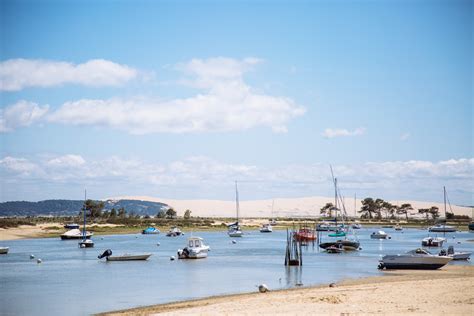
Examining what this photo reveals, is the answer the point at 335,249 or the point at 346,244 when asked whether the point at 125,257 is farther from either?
the point at 346,244

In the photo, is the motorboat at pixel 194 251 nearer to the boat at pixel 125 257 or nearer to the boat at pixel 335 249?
the boat at pixel 125 257

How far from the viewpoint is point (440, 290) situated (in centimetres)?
3553

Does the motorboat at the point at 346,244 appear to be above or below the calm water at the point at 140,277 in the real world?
above

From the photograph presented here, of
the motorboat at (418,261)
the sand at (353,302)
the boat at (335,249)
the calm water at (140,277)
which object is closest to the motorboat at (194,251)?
the calm water at (140,277)

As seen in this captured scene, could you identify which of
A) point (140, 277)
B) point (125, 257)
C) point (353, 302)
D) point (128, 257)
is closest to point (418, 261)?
point (140, 277)

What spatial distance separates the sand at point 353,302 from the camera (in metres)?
29.2

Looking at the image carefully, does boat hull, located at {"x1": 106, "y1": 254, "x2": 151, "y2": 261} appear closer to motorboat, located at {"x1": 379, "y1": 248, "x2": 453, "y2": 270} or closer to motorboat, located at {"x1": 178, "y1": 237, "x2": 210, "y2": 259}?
motorboat, located at {"x1": 178, "y1": 237, "x2": 210, "y2": 259}

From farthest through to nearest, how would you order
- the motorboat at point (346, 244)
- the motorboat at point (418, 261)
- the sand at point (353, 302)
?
the motorboat at point (346, 244) → the motorboat at point (418, 261) → the sand at point (353, 302)

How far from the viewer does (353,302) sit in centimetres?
3181

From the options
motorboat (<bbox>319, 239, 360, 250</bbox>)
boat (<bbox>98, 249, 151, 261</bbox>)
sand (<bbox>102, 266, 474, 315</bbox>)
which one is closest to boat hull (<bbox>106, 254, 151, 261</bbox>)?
boat (<bbox>98, 249, 151, 261</bbox>)

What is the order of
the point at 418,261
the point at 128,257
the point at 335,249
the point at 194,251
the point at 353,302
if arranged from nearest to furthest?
the point at 353,302 < the point at 418,261 < the point at 128,257 < the point at 194,251 < the point at 335,249

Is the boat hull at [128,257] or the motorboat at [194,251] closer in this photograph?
the boat hull at [128,257]

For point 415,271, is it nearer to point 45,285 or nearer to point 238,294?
point 238,294

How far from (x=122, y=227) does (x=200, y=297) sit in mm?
120982
